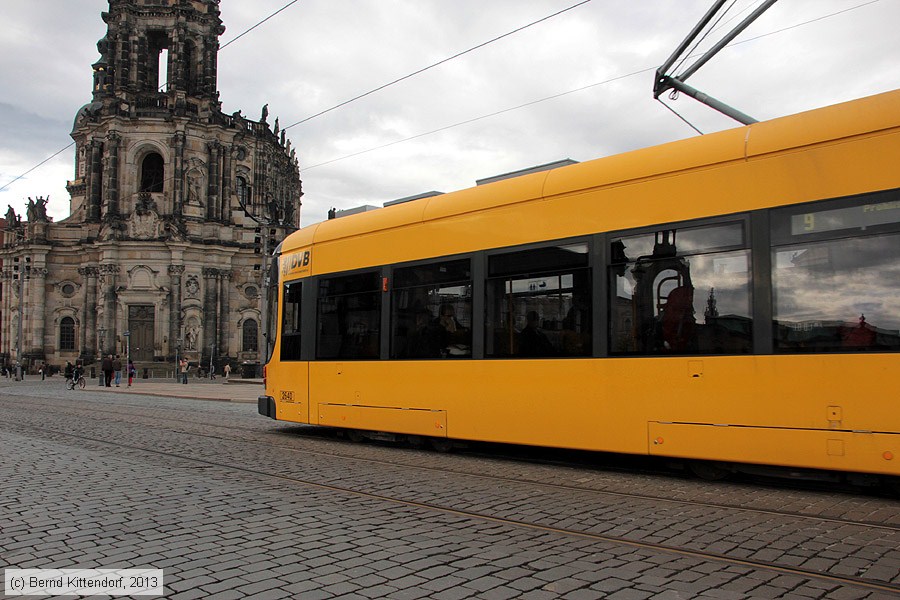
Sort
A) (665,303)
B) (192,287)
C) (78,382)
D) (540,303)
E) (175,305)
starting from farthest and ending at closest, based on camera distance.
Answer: (192,287)
(175,305)
(78,382)
(540,303)
(665,303)

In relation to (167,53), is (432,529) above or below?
below

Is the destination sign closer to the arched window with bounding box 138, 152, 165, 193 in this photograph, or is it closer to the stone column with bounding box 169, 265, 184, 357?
the stone column with bounding box 169, 265, 184, 357

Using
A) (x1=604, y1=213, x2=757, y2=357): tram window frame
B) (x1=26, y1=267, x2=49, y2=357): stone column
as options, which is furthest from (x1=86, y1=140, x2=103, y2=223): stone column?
(x1=604, y1=213, x2=757, y2=357): tram window frame

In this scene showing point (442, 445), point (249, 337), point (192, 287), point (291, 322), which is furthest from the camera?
point (249, 337)

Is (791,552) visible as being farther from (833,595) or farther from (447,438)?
(447,438)

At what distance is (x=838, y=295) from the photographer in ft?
22.1

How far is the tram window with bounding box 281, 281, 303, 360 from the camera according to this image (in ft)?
41.5

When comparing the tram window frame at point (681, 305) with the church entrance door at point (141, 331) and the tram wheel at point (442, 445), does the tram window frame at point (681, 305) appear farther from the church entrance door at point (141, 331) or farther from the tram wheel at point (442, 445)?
the church entrance door at point (141, 331)

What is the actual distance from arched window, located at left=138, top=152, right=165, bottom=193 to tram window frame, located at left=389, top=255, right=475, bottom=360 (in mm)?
53111

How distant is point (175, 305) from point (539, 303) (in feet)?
168

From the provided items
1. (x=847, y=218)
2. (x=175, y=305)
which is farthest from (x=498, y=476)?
(x=175, y=305)

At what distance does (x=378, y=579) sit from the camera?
461 centimetres

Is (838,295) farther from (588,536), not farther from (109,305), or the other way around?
(109,305)

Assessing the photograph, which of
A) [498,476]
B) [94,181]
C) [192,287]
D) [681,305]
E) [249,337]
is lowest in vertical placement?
[498,476]
